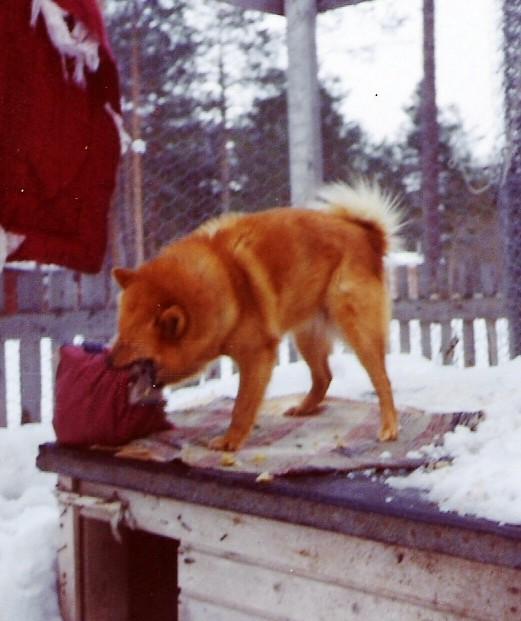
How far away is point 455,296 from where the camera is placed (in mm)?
5309

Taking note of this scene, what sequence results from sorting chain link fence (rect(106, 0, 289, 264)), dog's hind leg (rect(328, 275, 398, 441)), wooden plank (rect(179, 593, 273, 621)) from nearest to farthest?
wooden plank (rect(179, 593, 273, 621)) → dog's hind leg (rect(328, 275, 398, 441)) → chain link fence (rect(106, 0, 289, 264))

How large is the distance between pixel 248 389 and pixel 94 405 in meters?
0.46

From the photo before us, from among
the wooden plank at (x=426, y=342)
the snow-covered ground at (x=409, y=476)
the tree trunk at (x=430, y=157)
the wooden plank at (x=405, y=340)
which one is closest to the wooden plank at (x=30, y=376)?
the snow-covered ground at (x=409, y=476)

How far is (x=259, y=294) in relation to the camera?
228 centimetres

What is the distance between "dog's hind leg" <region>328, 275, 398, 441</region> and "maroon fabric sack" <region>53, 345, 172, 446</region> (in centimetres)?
67

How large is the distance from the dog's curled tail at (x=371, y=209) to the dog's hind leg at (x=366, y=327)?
248mm

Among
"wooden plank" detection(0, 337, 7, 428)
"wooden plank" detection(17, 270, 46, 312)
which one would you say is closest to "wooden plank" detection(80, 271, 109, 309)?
"wooden plank" detection(17, 270, 46, 312)

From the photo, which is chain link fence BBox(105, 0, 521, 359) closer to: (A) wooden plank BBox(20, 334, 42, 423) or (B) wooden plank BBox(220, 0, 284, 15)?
(B) wooden plank BBox(220, 0, 284, 15)

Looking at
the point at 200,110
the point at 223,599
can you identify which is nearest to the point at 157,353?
the point at 223,599

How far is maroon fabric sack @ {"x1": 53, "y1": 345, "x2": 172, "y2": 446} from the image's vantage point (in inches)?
87.8

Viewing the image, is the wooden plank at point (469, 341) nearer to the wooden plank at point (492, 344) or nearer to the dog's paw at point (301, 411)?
the wooden plank at point (492, 344)

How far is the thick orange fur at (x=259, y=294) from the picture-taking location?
2.12m

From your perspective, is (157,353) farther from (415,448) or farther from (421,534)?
(421,534)

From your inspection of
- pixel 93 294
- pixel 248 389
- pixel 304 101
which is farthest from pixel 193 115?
pixel 248 389
